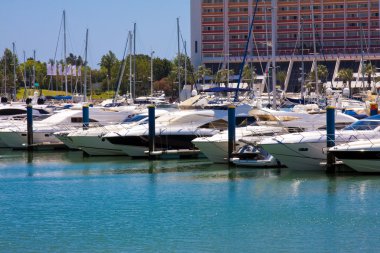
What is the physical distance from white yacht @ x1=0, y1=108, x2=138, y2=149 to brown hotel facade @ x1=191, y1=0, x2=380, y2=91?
268ft

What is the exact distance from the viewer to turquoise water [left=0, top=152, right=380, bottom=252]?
26922mm

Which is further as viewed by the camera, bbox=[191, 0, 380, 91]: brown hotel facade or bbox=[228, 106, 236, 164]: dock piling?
bbox=[191, 0, 380, 91]: brown hotel facade

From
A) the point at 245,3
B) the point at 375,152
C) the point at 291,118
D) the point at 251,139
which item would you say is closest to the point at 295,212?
the point at 375,152

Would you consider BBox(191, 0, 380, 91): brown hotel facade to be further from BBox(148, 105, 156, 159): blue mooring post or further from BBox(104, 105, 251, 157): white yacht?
BBox(148, 105, 156, 159): blue mooring post

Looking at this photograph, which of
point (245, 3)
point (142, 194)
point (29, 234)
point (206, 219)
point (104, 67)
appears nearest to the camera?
point (29, 234)

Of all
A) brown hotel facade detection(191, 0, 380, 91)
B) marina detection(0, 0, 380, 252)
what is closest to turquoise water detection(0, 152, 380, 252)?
marina detection(0, 0, 380, 252)

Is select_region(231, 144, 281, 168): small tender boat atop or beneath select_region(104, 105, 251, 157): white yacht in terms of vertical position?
beneath

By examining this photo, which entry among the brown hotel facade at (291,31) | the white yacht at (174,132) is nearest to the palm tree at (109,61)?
the brown hotel facade at (291,31)

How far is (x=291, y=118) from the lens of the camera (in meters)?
47.7

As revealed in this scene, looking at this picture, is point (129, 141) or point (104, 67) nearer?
point (129, 141)

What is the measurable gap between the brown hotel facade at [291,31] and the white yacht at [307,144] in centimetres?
9986

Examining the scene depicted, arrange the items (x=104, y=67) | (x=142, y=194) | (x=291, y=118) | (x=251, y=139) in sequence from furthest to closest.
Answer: (x=104, y=67), (x=291, y=118), (x=251, y=139), (x=142, y=194)

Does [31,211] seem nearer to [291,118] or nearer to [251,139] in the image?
[251,139]

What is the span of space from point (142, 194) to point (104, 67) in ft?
404
